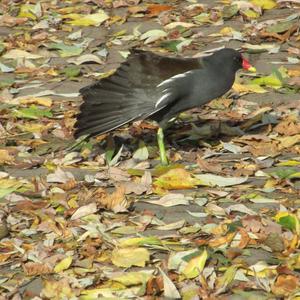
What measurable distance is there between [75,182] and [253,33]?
12.0 ft

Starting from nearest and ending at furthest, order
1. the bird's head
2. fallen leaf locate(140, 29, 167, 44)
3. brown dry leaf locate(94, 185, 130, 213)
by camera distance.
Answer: brown dry leaf locate(94, 185, 130, 213), the bird's head, fallen leaf locate(140, 29, 167, 44)

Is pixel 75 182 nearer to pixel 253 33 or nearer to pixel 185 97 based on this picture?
pixel 185 97

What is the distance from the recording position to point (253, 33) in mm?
10148

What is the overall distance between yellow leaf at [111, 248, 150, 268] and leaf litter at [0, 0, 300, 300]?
11 mm

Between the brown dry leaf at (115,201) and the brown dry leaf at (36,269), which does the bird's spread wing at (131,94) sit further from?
the brown dry leaf at (36,269)

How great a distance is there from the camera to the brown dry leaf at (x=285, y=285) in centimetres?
548

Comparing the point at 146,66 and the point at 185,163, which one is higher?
the point at 146,66

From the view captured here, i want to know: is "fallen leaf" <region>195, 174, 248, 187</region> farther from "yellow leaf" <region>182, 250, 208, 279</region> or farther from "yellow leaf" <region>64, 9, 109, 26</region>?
"yellow leaf" <region>64, 9, 109, 26</region>

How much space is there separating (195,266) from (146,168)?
194cm

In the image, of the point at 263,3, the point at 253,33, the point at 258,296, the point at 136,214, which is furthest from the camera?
the point at 263,3

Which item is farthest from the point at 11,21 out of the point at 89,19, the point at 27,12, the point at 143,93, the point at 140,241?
the point at 140,241

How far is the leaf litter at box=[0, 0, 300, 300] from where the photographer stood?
5758 millimetres

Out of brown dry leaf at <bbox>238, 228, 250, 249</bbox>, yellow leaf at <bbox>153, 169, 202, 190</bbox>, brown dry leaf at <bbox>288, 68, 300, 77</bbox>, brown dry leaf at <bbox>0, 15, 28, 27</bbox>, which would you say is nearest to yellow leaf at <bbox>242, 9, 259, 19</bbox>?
brown dry leaf at <bbox>288, 68, 300, 77</bbox>

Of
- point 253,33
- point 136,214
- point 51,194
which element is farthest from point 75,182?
point 253,33
